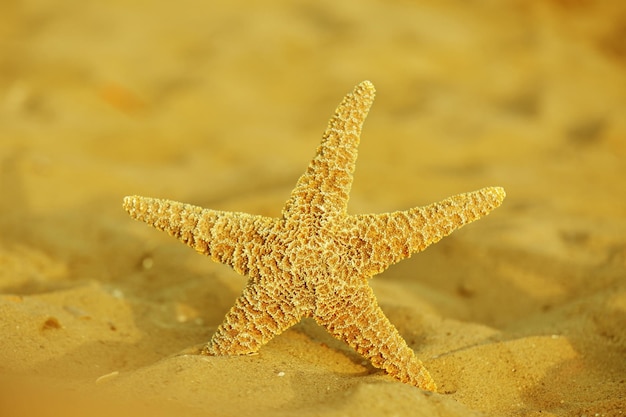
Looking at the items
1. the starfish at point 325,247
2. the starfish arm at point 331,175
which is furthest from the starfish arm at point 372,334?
the starfish arm at point 331,175

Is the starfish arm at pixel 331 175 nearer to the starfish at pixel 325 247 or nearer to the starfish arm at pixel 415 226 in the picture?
the starfish at pixel 325 247

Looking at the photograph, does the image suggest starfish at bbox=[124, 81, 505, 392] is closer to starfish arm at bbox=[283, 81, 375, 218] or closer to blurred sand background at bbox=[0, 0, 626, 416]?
starfish arm at bbox=[283, 81, 375, 218]

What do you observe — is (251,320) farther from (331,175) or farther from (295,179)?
(295,179)

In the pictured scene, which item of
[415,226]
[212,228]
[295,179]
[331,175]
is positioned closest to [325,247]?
[331,175]

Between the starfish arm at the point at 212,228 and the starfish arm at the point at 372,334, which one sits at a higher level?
the starfish arm at the point at 212,228

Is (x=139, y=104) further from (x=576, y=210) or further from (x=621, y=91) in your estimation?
(x=621, y=91)
